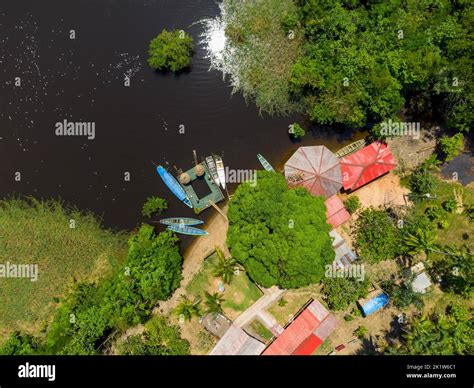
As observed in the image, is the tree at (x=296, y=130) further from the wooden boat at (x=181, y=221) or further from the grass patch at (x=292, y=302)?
the grass patch at (x=292, y=302)

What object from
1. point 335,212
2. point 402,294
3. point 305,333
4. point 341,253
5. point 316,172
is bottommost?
point 305,333

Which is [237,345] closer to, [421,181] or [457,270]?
[457,270]

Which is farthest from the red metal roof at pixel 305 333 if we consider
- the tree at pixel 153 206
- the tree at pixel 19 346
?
the tree at pixel 19 346

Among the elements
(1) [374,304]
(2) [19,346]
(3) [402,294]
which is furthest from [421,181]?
(2) [19,346]

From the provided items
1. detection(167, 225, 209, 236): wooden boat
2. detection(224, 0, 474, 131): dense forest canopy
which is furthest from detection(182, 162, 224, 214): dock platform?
detection(224, 0, 474, 131): dense forest canopy

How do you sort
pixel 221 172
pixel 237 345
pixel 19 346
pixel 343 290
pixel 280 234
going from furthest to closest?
pixel 221 172 → pixel 343 290 → pixel 237 345 → pixel 19 346 → pixel 280 234

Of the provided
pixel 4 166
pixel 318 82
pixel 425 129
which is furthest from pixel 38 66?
pixel 425 129

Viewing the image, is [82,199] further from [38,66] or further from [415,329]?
[415,329]
